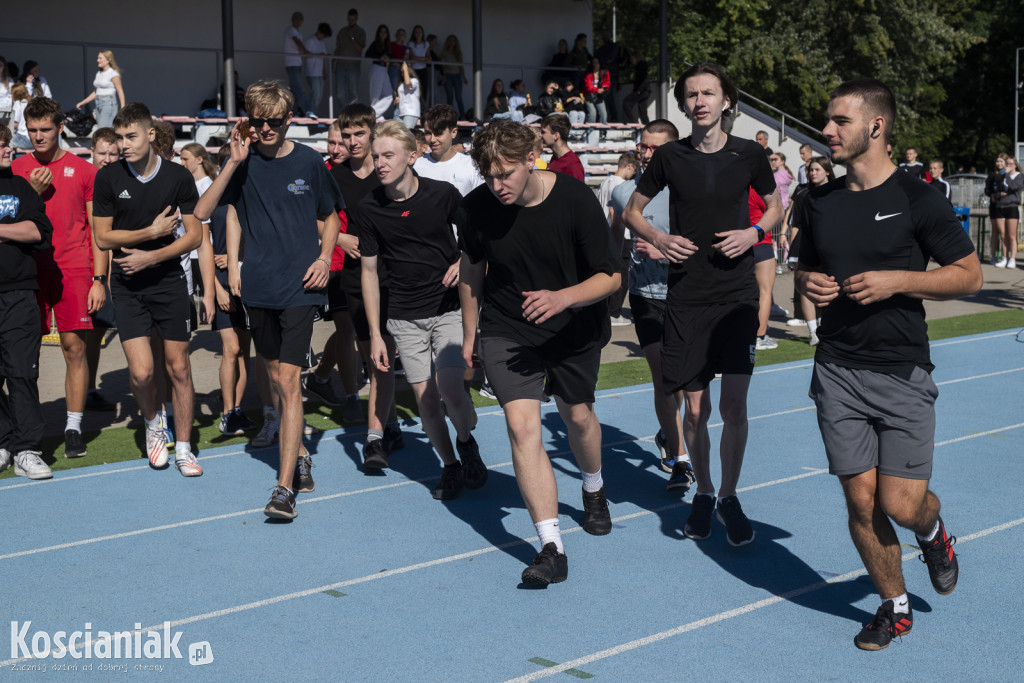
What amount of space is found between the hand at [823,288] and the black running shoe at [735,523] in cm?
165

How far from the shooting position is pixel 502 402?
5188 millimetres

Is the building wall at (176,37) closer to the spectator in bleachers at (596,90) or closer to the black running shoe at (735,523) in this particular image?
the spectator in bleachers at (596,90)

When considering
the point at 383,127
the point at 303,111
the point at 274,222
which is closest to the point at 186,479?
the point at 274,222

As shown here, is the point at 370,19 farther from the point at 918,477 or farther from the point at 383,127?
the point at 918,477

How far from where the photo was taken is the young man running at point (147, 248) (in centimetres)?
698

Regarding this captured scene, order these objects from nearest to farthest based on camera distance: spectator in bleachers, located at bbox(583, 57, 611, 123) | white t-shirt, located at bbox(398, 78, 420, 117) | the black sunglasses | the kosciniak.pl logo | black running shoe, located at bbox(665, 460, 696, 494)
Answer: the kosciniak.pl logo, the black sunglasses, black running shoe, located at bbox(665, 460, 696, 494), white t-shirt, located at bbox(398, 78, 420, 117), spectator in bleachers, located at bbox(583, 57, 611, 123)

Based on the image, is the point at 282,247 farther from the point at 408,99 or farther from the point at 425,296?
the point at 408,99

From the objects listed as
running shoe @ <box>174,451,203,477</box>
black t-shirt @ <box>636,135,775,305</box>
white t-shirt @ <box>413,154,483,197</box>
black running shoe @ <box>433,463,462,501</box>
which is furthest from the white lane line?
white t-shirt @ <box>413,154,483,197</box>

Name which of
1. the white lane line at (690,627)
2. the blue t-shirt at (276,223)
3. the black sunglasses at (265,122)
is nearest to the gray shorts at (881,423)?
the white lane line at (690,627)

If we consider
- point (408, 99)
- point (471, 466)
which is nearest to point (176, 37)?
point (408, 99)

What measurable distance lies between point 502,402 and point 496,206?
35.8 inches

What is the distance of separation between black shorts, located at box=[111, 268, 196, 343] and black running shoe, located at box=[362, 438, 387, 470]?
53.5 inches

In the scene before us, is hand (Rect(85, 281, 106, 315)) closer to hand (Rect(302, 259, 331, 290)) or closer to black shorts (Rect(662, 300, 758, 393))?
hand (Rect(302, 259, 331, 290))

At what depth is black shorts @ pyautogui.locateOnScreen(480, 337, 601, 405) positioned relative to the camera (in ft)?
17.0
